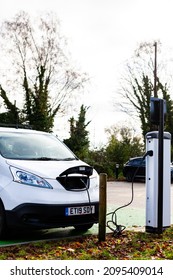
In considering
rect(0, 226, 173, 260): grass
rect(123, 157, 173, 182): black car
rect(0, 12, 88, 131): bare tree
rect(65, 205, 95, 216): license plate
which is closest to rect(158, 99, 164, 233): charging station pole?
rect(0, 226, 173, 260): grass

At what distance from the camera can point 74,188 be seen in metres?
6.05

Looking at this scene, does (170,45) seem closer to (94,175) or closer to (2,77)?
(2,77)

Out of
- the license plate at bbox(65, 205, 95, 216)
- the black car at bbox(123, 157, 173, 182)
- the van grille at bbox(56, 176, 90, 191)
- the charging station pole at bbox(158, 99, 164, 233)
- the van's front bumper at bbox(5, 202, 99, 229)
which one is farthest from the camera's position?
the black car at bbox(123, 157, 173, 182)

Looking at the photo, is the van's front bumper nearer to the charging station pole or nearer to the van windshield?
the van windshield

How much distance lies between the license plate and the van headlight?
1.40ft

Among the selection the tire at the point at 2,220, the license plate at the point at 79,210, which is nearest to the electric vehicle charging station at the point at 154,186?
the license plate at the point at 79,210

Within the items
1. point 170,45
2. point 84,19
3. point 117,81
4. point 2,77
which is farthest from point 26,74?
point 84,19

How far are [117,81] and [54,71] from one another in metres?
5.87

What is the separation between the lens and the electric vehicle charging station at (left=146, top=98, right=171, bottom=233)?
6531 mm

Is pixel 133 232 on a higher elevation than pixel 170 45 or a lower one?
lower

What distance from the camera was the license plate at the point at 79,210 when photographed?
19.1ft

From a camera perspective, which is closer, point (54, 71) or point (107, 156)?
point (107, 156)

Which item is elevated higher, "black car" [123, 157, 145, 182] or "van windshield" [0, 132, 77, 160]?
"van windshield" [0, 132, 77, 160]

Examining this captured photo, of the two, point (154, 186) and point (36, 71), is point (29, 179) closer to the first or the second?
point (154, 186)
